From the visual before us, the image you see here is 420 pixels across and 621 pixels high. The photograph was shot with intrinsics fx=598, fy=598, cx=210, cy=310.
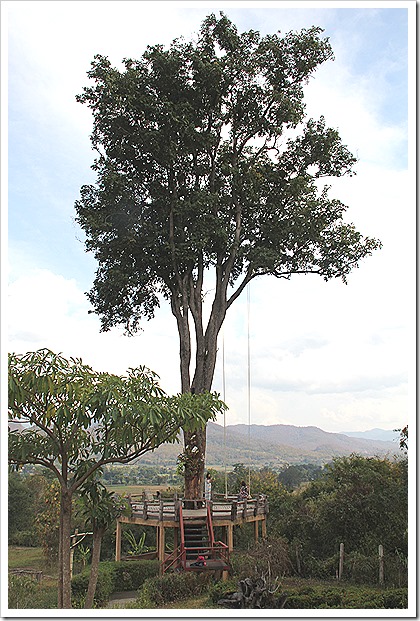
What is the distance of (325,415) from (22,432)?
47.6ft

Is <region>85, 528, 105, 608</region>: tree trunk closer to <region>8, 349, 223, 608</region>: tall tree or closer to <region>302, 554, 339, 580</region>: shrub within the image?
<region>8, 349, 223, 608</region>: tall tree

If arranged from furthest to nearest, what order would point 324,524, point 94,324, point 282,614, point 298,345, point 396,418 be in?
point 298,345 → point 396,418 → point 94,324 → point 324,524 → point 282,614

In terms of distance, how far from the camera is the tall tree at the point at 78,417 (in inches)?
246

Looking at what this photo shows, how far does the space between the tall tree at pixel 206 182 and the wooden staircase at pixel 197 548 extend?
0.59 m

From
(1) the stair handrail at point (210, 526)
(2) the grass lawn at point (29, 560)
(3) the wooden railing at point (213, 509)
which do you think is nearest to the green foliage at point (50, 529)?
(2) the grass lawn at point (29, 560)

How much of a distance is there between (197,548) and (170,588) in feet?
3.73

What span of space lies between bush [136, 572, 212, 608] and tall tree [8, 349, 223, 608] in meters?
2.46

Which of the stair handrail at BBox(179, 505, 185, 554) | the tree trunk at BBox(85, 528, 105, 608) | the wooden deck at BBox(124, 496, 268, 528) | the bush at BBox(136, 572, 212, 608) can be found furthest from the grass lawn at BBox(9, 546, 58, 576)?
the tree trunk at BBox(85, 528, 105, 608)

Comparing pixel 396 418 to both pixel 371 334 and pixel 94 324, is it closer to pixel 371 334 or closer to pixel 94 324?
pixel 371 334

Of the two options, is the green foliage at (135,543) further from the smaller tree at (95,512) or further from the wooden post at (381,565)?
the smaller tree at (95,512)

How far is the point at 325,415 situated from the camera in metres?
19.8

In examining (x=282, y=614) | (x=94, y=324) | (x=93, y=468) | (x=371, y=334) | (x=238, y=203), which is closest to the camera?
(x=282, y=614)

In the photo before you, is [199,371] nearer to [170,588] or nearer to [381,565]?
[170,588]

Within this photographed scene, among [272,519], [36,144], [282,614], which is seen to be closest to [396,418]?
[272,519]
